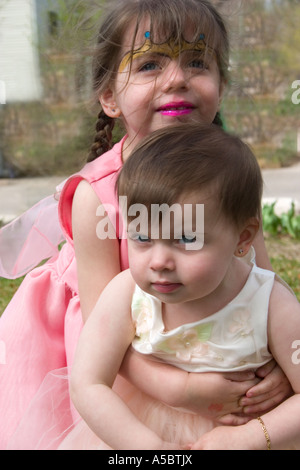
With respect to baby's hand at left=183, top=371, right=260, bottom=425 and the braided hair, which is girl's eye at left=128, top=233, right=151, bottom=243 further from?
the braided hair

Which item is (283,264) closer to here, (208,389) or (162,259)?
(208,389)

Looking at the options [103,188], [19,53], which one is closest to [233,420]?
[103,188]

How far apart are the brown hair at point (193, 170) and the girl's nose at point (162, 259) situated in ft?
0.30

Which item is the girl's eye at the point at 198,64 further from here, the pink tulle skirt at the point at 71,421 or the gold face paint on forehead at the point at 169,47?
the pink tulle skirt at the point at 71,421

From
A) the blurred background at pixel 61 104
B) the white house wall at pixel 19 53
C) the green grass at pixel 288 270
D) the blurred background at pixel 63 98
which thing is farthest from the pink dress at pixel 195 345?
the white house wall at pixel 19 53

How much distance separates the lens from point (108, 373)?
4.92ft

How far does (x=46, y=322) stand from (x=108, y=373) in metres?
0.52

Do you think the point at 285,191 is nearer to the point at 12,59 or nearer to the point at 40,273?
the point at 12,59

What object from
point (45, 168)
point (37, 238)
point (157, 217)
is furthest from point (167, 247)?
point (45, 168)

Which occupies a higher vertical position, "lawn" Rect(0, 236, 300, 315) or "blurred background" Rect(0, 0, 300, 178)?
"blurred background" Rect(0, 0, 300, 178)

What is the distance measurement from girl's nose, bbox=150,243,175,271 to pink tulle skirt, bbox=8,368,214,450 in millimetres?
363

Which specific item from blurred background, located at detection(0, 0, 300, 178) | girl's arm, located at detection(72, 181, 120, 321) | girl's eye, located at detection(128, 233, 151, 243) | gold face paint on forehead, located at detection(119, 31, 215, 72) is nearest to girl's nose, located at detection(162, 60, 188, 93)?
gold face paint on forehead, located at detection(119, 31, 215, 72)

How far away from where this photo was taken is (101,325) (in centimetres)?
151

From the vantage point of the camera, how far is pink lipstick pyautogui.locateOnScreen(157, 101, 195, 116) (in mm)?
1639
